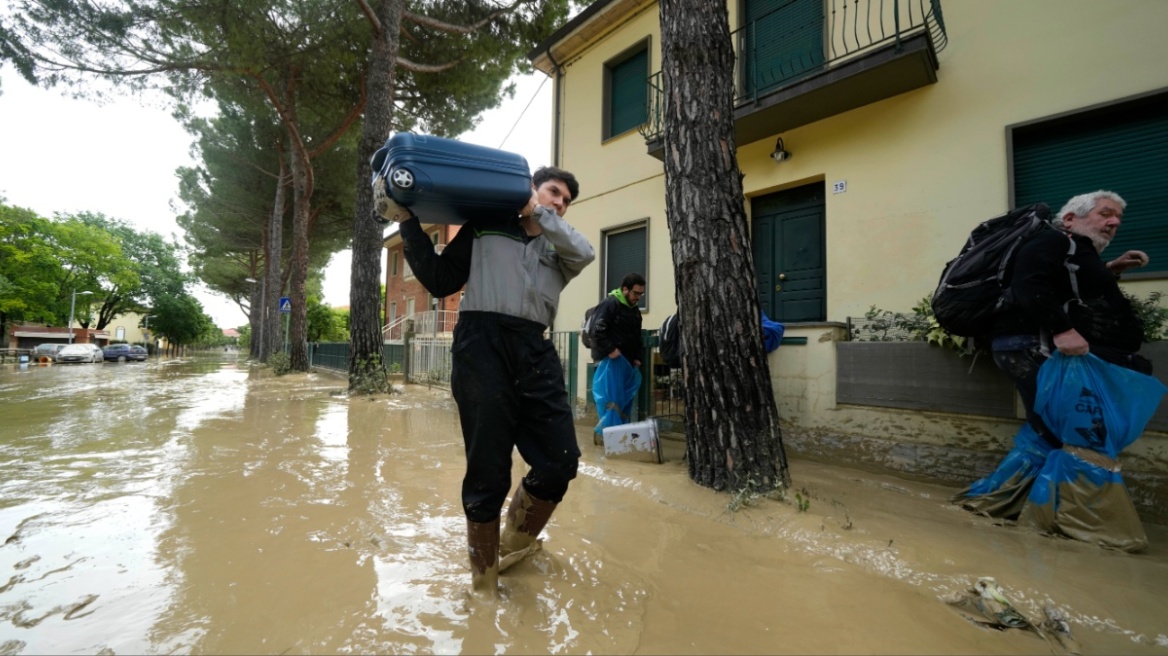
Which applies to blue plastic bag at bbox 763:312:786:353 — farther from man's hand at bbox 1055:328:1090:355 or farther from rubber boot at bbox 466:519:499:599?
rubber boot at bbox 466:519:499:599

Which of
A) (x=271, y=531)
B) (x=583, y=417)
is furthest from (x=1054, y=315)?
(x=583, y=417)

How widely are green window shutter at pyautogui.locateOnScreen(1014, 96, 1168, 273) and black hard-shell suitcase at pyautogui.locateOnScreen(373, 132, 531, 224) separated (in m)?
5.24

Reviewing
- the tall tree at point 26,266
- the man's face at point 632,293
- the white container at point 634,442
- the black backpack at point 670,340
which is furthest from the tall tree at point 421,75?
the tall tree at point 26,266

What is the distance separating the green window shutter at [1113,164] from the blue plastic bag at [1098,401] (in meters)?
Result: 2.51

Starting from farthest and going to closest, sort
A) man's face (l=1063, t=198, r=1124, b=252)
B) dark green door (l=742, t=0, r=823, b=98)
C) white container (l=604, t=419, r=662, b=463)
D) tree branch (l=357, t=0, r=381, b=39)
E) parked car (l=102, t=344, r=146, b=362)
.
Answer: parked car (l=102, t=344, r=146, b=362) < tree branch (l=357, t=0, r=381, b=39) < dark green door (l=742, t=0, r=823, b=98) < white container (l=604, t=419, r=662, b=463) < man's face (l=1063, t=198, r=1124, b=252)

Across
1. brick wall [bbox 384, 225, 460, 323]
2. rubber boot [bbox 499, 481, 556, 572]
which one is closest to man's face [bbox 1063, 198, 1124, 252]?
rubber boot [bbox 499, 481, 556, 572]

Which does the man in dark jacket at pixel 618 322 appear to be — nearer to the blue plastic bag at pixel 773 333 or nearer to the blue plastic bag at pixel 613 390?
the blue plastic bag at pixel 613 390

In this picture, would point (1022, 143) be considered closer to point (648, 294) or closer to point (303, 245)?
point (648, 294)

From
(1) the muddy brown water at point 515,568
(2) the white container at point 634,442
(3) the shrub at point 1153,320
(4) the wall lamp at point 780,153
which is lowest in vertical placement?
(1) the muddy brown water at point 515,568

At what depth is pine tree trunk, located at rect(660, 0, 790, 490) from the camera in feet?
10.4

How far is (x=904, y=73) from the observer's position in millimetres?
5168

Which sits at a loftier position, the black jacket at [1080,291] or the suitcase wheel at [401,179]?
the suitcase wheel at [401,179]

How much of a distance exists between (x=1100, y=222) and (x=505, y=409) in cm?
342

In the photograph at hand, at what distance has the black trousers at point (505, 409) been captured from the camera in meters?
1.81
